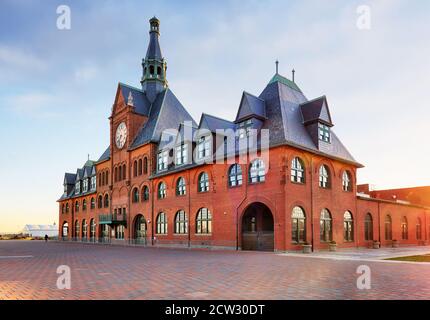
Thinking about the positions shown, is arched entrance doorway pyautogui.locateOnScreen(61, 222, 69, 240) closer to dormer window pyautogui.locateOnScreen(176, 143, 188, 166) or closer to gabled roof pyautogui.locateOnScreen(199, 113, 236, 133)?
dormer window pyautogui.locateOnScreen(176, 143, 188, 166)

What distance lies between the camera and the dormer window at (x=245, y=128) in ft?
104

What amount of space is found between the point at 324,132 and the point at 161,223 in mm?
19895

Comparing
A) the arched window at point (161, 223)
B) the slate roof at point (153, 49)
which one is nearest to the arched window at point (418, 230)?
the arched window at point (161, 223)

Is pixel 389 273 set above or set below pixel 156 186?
below

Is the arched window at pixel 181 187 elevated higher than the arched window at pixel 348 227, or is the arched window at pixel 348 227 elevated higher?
the arched window at pixel 181 187

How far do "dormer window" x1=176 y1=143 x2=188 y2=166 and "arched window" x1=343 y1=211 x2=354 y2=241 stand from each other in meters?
16.3

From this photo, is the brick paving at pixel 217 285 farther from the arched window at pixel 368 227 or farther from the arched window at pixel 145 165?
the arched window at pixel 145 165

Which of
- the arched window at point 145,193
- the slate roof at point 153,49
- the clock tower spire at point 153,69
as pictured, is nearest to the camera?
the arched window at point 145,193

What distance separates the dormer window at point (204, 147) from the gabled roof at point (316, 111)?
890 centimetres

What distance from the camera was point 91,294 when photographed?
383 inches

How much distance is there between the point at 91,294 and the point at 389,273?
426 inches

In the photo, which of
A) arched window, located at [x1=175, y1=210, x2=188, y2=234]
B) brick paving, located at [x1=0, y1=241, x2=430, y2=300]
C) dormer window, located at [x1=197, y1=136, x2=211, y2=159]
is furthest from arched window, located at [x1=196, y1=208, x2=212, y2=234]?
brick paving, located at [x1=0, y1=241, x2=430, y2=300]
